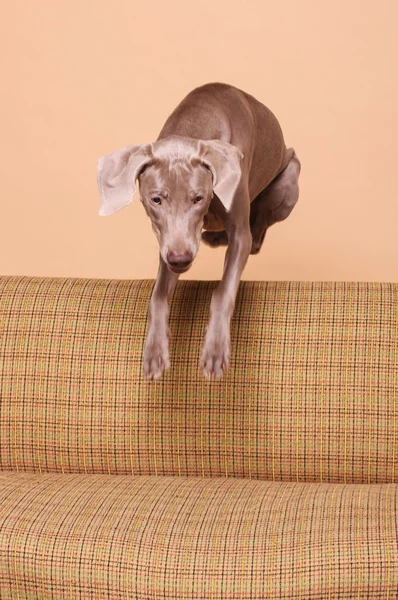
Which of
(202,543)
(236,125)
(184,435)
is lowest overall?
(202,543)

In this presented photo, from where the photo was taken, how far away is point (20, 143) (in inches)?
181

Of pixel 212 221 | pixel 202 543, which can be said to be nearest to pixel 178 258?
pixel 212 221

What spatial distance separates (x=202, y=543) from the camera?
2.31 metres

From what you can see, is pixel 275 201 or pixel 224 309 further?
pixel 275 201

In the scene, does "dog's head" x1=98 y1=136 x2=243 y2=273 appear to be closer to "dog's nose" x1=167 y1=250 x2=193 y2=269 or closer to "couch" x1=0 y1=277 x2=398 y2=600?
"dog's nose" x1=167 y1=250 x2=193 y2=269

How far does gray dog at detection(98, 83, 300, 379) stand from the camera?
2.43 metres

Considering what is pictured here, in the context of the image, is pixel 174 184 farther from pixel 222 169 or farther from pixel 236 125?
pixel 236 125

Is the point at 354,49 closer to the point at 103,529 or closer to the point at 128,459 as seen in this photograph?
the point at 128,459

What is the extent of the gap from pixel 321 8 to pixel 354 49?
0.21 metres

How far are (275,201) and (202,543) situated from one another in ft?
4.79

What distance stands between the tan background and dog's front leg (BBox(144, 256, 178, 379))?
1623 mm

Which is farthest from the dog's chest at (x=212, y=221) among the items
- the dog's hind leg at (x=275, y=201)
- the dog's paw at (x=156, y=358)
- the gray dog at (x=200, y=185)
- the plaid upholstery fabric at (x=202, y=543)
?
the plaid upholstery fabric at (x=202, y=543)

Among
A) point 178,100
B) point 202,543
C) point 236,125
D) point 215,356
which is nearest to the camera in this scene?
point 202,543

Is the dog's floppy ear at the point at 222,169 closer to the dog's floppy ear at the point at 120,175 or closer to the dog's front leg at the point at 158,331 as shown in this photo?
the dog's floppy ear at the point at 120,175
